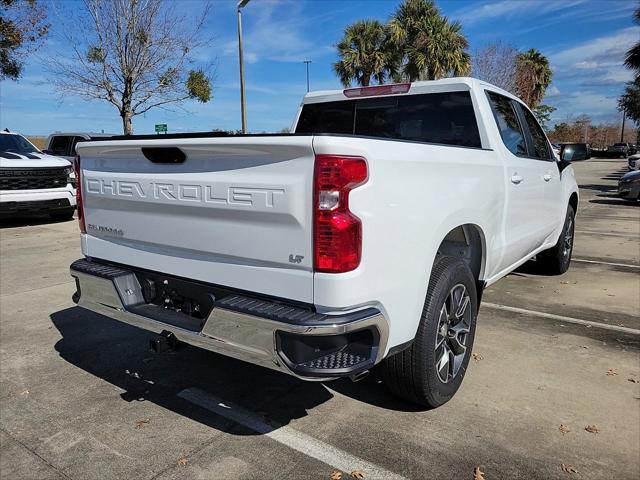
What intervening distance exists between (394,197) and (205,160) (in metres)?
0.97

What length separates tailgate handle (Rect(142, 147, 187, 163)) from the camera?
272 cm

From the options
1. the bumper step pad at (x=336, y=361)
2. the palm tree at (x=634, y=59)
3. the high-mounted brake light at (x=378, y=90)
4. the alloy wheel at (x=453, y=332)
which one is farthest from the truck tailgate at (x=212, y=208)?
the palm tree at (x=634, y=59)

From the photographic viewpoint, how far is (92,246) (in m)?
3.43

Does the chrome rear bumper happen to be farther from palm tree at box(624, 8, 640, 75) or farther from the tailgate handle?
palm tree at box(624, 8, 640, 75)

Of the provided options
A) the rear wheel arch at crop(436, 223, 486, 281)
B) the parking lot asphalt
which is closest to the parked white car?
the parking lot asphalt

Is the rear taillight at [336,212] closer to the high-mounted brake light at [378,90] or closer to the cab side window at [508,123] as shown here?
the high-mounted brake light at [378,90]

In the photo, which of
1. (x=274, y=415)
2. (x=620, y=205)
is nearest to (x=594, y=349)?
(x=274, y=415)

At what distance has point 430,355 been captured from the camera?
2826 mm

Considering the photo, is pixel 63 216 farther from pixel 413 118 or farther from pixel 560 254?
pixel 560 254

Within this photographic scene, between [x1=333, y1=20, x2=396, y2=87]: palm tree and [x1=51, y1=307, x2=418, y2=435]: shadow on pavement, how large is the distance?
89.6ft

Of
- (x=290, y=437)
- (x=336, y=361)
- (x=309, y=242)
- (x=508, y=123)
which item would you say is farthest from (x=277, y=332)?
(x=508, y=123)

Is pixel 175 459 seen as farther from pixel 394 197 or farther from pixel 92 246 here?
pixel 394 197

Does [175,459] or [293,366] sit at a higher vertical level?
[293,366]

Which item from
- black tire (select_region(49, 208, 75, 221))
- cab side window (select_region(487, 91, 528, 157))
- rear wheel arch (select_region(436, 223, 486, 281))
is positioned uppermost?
cab side window (select_region(487, 91, 528, 157))
